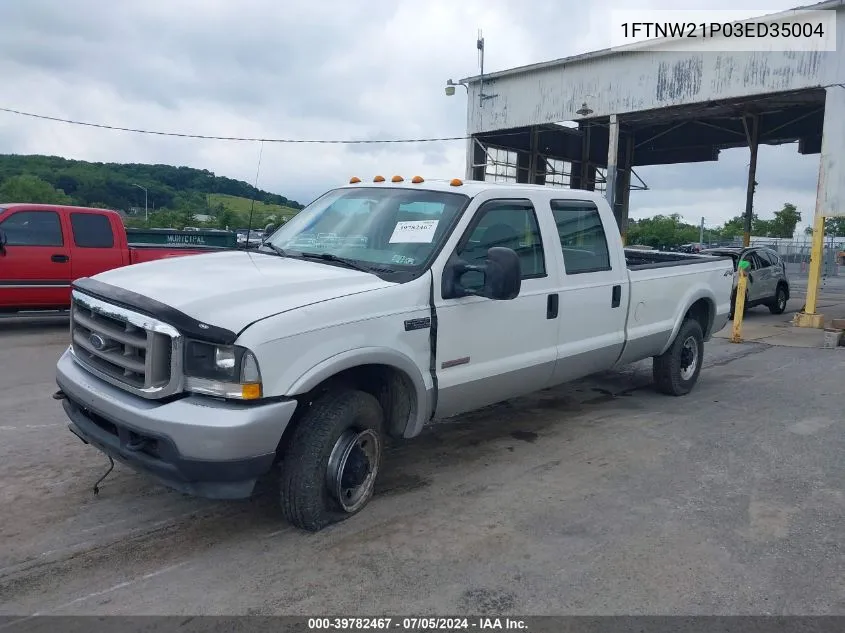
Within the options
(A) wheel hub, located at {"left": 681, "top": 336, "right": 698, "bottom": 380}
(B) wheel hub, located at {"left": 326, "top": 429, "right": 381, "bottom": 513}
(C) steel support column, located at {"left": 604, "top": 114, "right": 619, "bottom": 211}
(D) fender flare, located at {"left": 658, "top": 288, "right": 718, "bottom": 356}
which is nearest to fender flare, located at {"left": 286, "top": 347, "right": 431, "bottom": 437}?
(B) wheel hub, located at {"left": 326, "top": 429, "right": 381, "bottom": 513}

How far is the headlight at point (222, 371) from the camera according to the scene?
122 inches

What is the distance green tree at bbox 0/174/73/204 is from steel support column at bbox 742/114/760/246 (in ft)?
98.4

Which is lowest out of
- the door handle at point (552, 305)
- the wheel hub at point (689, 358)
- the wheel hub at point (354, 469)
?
the wheel hub at point (354, 469)

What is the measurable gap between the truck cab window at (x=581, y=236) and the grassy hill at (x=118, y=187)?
316 centimetres

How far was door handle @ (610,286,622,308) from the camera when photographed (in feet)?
18.0

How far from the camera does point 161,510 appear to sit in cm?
389

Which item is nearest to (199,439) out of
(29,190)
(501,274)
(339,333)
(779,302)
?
(339,333)

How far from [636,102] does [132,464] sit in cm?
1596

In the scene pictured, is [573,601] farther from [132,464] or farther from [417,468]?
[132,464]

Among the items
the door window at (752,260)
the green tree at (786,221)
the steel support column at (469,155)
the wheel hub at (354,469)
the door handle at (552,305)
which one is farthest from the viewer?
the green tree at (786,221)

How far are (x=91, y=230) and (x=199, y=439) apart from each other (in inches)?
340

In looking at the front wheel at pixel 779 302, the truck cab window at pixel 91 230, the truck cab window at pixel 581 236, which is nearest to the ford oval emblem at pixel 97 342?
the truck cab window at pixel 581 236

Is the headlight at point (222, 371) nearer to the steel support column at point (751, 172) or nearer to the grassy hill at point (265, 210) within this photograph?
the grassy hill at point (265, 210)

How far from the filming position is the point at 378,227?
14.6ft
